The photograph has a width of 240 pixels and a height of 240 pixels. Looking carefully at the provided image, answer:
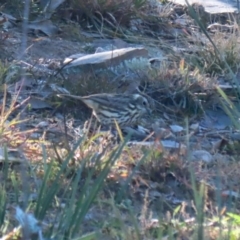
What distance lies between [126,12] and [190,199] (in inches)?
172

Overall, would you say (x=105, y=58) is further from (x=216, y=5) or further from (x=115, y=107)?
(x=216, y=5)

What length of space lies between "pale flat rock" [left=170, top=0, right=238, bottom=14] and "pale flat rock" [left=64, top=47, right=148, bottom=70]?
2.80 m

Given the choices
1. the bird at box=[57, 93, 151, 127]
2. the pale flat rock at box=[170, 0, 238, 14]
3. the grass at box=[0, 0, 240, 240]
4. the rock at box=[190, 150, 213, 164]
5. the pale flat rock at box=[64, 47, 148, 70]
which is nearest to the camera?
the grass at box=[0, 0, 240, 240]

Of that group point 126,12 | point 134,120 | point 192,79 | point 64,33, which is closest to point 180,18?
point 126,12

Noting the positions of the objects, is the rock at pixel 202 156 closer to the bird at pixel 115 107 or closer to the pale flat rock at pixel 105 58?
the bird at pixel 115 107

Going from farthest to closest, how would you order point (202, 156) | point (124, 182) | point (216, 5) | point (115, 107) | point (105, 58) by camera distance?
point (216, 5), point (105, 58), point (115, 107), point (202, 156), point (124, 182)

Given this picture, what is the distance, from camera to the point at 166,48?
733cm

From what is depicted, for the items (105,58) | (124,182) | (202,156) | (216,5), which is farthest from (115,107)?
(216,5)

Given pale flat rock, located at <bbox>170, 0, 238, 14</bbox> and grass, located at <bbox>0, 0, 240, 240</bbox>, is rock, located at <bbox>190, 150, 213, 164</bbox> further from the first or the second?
pale flat rock, located at <bbox>170, 0, 238, 14</bbox>

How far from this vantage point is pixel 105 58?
20.4 ft

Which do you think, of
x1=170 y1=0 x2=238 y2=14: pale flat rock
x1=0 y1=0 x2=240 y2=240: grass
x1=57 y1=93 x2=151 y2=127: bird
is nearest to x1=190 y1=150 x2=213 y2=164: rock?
x1=0 y1=0 x2=240 y2=240: grass

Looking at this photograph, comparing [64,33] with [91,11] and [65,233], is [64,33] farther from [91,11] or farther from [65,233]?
[65,233]

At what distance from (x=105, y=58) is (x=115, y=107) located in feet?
3.77

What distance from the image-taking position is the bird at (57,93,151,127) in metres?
5.07
